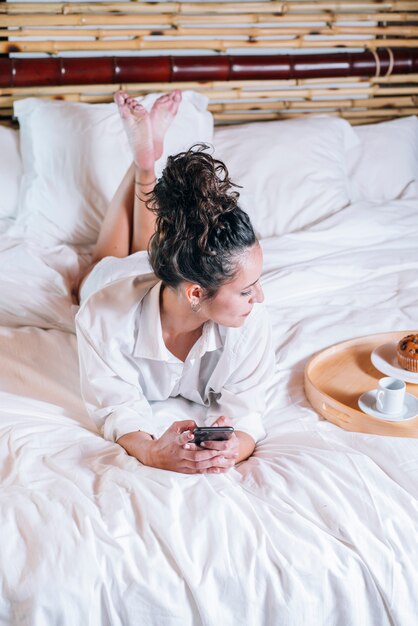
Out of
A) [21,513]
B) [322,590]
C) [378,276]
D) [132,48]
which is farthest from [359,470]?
[132,48]

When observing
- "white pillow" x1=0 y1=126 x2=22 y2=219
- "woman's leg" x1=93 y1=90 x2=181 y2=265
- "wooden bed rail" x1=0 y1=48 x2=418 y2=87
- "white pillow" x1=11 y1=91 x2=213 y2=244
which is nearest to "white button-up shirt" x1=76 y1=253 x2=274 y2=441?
"woman's leg" x1=93 y1=90 x2=181 y2=265

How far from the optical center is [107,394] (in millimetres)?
1581

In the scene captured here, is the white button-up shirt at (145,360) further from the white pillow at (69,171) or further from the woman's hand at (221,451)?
the white pillow at (69,171)

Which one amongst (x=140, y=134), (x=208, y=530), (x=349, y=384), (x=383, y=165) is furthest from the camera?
(x=383, y=165)

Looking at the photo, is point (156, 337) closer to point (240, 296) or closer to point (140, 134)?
point (240, 296)

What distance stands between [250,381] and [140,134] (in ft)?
2.60

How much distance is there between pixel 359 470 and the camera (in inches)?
54.2

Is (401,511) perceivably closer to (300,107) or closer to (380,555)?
(380,555)

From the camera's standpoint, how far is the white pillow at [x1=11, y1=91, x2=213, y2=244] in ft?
8.16

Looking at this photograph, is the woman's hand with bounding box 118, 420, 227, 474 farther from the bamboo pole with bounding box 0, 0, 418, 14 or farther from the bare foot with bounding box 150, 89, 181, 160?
the bamboo pole with bounding box 0, 0, 418, 14

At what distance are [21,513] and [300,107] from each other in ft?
7.30

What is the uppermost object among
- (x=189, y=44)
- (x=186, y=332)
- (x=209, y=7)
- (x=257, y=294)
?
(x=209, y=7)

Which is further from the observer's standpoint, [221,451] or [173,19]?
[173,19]

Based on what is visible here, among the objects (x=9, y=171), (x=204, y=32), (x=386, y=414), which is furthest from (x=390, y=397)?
(x=204, y=32)
